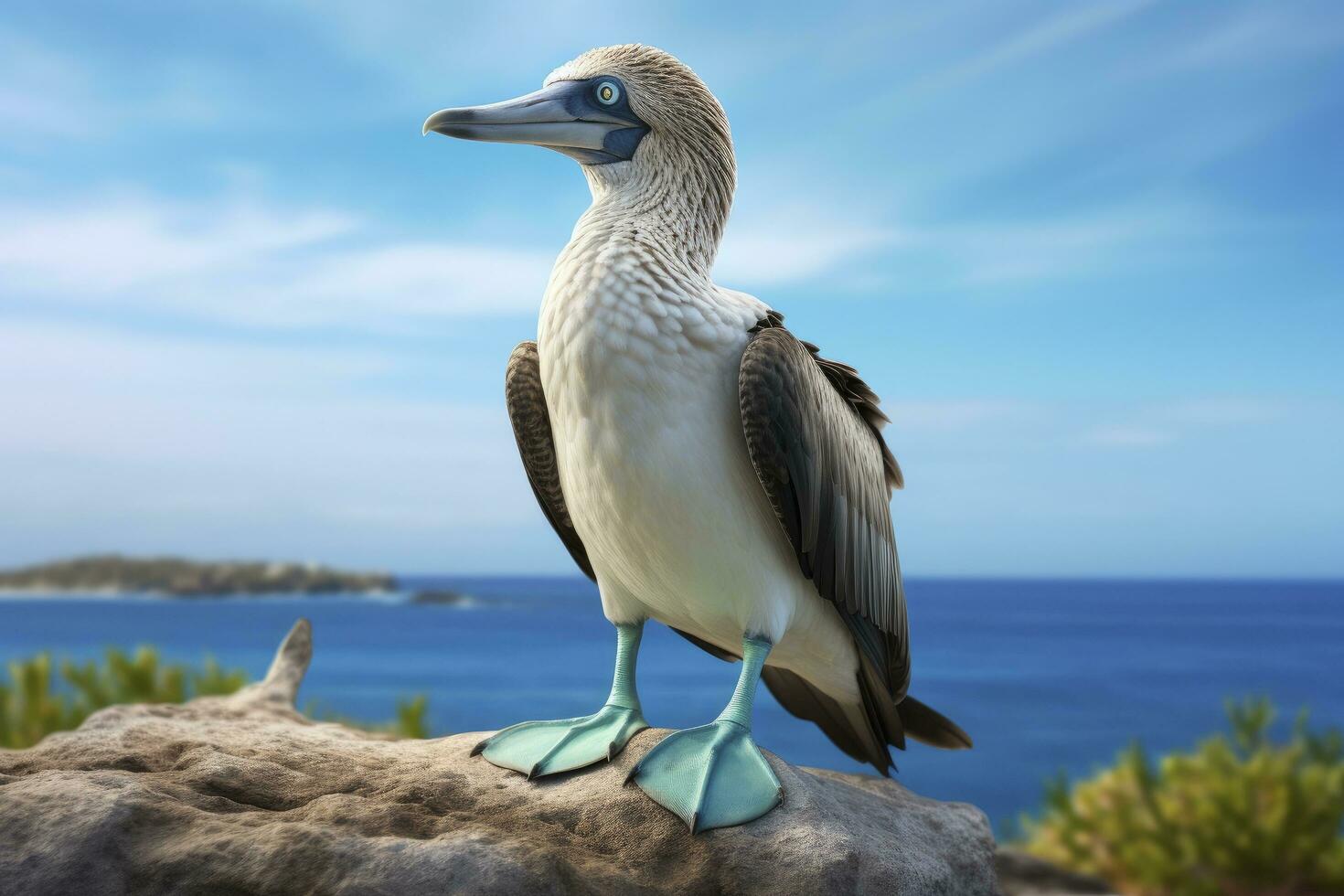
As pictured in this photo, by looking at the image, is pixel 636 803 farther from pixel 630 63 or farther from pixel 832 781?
pixel 630 63

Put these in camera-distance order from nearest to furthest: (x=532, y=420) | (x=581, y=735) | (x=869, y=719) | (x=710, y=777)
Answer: (x=710, y=777) < (x=581, y=735) < (x=532, y=420) < (x=869, y=719)

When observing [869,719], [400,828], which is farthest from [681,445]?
[869,719]

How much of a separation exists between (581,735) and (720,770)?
51 centimetres

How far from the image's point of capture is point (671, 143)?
349 centimetres

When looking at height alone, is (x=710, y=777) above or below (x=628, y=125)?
below

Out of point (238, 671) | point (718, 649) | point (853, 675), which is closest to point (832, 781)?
point (853, 675)

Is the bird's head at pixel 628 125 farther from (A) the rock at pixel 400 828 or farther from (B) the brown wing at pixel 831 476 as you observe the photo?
(A) the rock at pixel 400 828

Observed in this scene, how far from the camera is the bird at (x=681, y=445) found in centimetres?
316

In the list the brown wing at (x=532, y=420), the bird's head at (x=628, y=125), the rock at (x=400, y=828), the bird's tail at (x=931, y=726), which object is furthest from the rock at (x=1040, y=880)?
the bird's head at (x=628, y=125)

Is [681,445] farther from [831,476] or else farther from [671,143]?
[671,143]

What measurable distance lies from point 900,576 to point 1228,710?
15.9 feet

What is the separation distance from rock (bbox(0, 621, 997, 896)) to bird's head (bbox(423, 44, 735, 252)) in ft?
5.79

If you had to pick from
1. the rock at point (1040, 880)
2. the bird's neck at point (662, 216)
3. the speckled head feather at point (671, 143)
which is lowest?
the rock at point (1040, 880)

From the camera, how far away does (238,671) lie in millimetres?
8227
